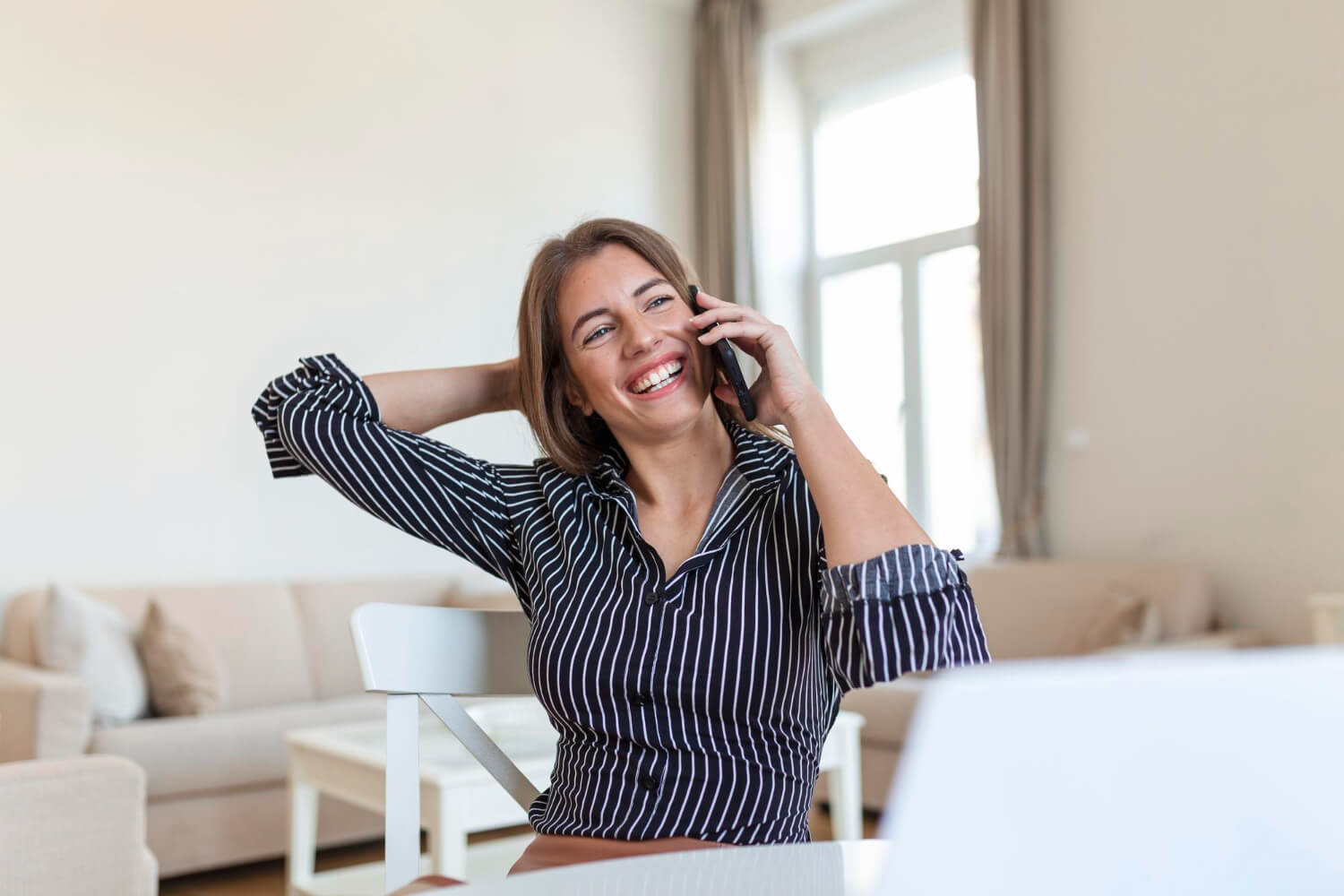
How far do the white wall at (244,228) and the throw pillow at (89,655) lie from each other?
0.68m

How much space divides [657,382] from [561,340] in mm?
168

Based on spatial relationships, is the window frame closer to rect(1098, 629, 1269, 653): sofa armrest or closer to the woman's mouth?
rect(1098, 629, 1269, 653): sofa armrest

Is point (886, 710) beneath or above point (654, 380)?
beneath

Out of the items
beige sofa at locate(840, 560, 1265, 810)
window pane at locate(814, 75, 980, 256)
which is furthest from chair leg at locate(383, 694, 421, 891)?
window pane at locate(814, 75, 980, 256)

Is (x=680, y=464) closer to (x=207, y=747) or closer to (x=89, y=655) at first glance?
(x=207, y=747)

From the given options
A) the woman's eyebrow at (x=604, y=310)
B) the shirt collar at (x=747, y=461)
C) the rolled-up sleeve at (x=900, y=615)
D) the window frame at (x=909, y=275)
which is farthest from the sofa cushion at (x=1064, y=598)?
the rolled-up sleeve at (x=900, y=615)

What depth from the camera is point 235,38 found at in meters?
4.56

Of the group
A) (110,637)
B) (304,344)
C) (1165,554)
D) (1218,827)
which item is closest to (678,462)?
(1218,827)

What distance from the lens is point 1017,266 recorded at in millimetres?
4527

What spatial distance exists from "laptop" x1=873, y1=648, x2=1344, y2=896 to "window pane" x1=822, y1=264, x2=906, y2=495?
4.87m

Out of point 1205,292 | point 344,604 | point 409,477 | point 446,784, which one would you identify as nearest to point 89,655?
point 344,604

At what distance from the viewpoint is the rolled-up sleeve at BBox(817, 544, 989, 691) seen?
1.04 m

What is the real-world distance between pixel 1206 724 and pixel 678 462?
41.1 inches

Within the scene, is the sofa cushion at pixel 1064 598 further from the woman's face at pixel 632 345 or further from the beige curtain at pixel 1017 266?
the woman's face at pixel 632 345
